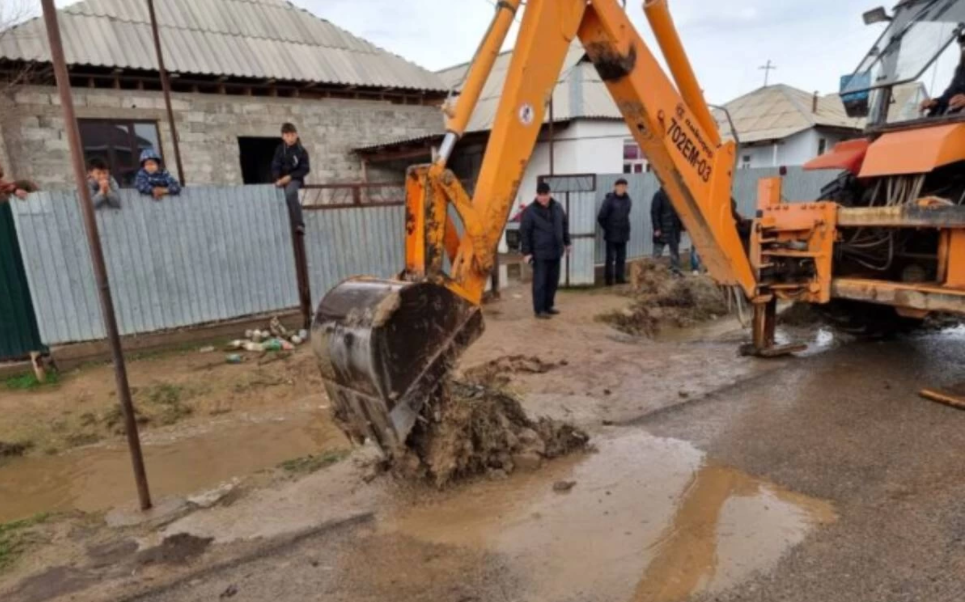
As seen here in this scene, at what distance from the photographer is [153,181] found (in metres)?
6.89

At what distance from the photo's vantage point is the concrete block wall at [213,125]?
1057cm

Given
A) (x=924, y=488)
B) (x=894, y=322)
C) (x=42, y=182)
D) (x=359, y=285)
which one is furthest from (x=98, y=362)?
(x=894, y=322)

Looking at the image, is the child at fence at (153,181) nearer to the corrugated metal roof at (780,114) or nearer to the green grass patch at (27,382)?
the green grass patch at (27,382)

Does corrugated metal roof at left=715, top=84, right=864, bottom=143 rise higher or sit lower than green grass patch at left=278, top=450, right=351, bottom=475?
higher

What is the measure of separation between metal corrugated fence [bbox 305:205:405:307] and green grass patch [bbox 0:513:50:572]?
480cm

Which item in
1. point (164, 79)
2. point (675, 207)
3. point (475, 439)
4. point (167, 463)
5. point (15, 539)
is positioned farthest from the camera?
point (164, 79)

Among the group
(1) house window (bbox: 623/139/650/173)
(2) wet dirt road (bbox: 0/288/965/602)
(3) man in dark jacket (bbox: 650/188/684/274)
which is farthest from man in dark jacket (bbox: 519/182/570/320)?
(1) house window (bbox: 623/139/650/173)

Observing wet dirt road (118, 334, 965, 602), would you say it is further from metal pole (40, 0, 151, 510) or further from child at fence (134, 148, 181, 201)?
child at fence (134, 148, 181, 201)

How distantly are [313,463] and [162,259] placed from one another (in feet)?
14.2

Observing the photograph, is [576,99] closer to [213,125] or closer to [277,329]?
[213,125]

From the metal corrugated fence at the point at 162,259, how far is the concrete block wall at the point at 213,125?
5.69 meters

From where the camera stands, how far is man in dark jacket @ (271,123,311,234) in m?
7.58

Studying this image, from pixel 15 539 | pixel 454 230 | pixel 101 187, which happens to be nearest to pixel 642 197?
pixel 454 230

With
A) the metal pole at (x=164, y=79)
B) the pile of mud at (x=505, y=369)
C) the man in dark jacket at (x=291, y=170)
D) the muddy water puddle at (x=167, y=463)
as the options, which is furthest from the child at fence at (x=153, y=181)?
the pile of mud at (x=505, y=369)
